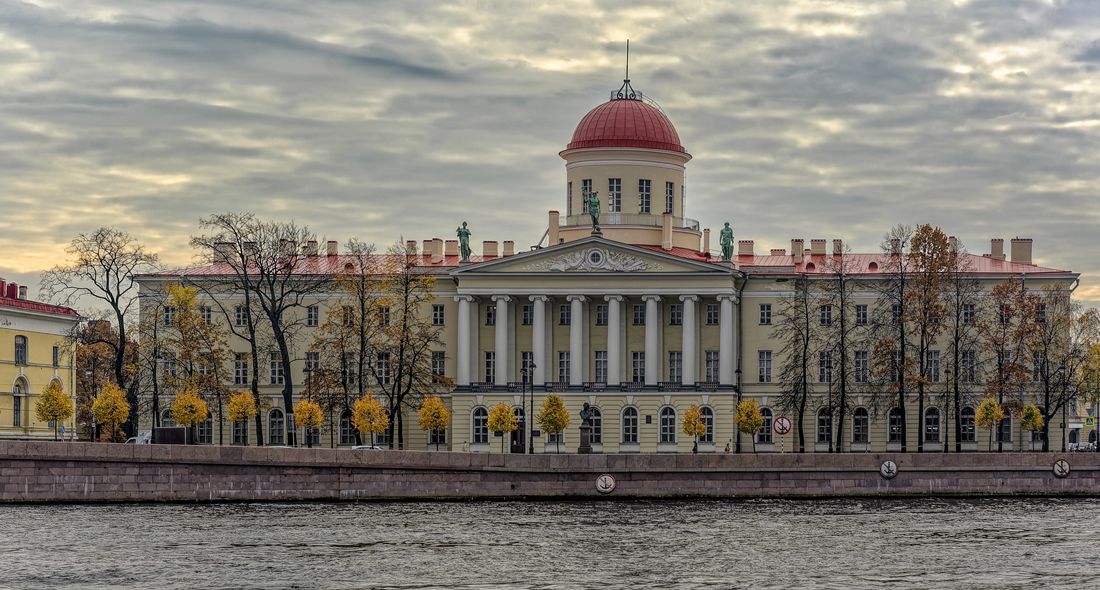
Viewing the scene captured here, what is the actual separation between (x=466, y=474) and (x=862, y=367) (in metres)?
33.9

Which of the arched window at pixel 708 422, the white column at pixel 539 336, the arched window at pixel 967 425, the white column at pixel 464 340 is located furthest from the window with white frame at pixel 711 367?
the arched window at pixel 967 425

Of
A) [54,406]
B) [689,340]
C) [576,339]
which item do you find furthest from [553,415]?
[54,406]

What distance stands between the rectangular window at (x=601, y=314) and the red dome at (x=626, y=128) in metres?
8.42

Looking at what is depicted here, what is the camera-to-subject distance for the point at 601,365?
101 metres

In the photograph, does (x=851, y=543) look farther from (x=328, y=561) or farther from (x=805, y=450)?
(x=805, y=450)

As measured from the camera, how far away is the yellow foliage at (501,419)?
312 feet

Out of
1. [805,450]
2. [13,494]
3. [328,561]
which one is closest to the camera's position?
[328,561]

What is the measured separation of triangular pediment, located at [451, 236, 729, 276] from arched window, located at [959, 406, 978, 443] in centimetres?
1365

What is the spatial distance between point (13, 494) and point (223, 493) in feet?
22.8

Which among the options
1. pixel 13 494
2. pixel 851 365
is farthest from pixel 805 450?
pixel 13 494

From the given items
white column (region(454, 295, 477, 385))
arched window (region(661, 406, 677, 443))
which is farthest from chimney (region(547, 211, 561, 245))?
arched window (region(661, 406, 677, 443))

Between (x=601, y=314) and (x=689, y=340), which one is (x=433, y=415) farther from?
(x=689, y=340)

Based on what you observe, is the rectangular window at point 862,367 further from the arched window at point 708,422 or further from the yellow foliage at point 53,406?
the yellow foliage at point 53,406

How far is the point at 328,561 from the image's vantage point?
54000mm
